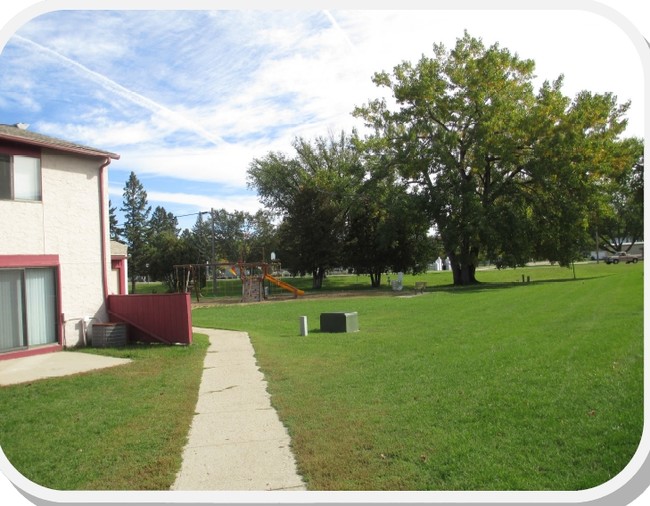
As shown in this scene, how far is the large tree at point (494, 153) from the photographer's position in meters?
30.3

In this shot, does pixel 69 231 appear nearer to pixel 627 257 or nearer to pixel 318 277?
pixel 627 257

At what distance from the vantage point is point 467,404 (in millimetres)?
6035

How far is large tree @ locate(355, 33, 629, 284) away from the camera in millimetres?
30281

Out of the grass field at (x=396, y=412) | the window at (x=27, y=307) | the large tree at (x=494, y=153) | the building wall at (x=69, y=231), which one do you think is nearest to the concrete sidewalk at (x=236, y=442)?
the grass field at (x=396, y=412)

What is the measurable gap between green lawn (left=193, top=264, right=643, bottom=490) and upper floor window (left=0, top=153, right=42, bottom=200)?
18.9 feet

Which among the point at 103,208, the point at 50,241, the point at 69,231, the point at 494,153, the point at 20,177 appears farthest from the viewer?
the point at 494,153

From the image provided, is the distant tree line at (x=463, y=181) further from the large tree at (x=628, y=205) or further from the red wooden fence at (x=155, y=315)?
the red wooden fence at (x=155, y=315)

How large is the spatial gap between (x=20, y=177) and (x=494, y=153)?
2830 cm

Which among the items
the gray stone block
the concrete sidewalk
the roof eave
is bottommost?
the concrete sidewalk

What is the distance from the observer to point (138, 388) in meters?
7.87

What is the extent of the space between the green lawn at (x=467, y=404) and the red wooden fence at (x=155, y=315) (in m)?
1.79

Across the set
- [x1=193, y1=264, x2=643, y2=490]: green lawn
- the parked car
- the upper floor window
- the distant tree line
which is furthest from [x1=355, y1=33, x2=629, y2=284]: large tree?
the upper floor window

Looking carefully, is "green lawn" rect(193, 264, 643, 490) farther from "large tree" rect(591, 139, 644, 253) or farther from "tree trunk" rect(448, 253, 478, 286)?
"tree trunk" rect(448, 253, 478, 286)

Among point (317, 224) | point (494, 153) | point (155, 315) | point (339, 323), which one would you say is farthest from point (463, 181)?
point (155, 315)
